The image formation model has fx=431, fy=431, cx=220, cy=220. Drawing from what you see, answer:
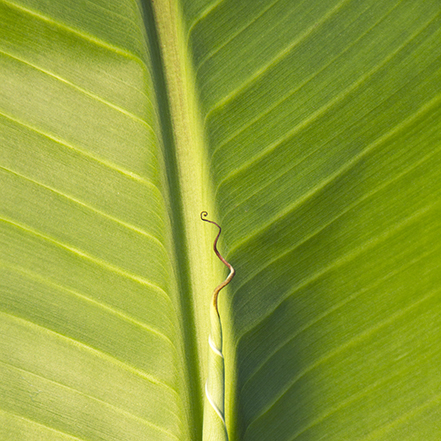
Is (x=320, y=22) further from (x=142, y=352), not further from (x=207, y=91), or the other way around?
(x=142, y=352)

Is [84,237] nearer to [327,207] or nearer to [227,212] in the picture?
[227,212]

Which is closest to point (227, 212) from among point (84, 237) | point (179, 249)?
point (179, 249)

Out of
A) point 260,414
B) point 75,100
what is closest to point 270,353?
point 260,414
